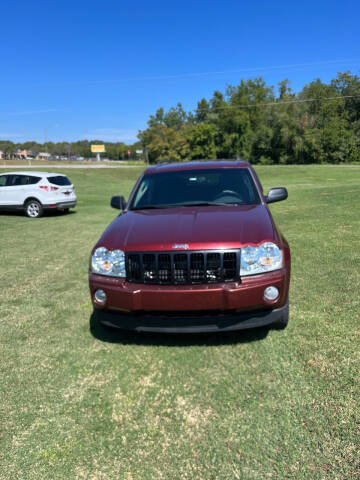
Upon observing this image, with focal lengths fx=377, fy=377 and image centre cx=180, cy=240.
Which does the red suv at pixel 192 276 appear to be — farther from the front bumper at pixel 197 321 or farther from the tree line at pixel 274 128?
the tree line at pixel 274 128

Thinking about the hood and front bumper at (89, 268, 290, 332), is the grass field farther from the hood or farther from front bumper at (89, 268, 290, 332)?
the hood

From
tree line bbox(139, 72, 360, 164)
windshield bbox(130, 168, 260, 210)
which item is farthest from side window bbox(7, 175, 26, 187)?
tree line bbox(139, 72, 360, 164)

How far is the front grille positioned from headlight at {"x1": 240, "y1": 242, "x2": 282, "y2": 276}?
0.22 feet

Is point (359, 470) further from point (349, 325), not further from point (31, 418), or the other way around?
point (31, 418)

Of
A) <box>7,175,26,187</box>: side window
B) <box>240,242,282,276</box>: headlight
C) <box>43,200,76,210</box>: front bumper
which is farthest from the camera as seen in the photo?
<box>7,175,26,187</box>: side window

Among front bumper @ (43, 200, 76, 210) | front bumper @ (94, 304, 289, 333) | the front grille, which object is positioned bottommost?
Answer: front bumper @ (94, 304, 289, 333)

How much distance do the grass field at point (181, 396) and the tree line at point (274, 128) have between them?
168 ft

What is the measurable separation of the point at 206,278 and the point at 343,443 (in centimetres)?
147

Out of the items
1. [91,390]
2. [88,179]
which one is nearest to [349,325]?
[91,390]

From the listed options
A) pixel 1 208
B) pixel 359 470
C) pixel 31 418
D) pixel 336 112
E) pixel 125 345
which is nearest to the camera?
pixel 359 470

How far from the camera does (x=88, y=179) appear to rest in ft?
122

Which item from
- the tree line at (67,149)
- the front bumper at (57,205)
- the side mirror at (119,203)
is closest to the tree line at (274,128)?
the front bumper at (57,205)

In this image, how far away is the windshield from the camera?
4379mm

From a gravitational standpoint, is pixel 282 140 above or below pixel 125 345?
above
